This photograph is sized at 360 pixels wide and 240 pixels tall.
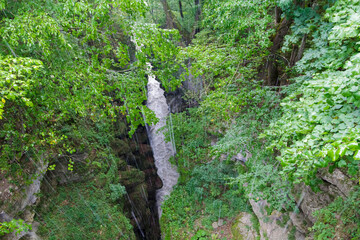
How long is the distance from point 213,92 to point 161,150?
9.79 m

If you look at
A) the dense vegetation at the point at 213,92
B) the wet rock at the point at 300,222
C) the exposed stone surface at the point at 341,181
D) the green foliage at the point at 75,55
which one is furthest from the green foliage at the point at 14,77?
the wet rock at the point at 300,222

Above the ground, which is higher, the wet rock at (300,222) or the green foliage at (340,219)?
the green foliage at (340,219)

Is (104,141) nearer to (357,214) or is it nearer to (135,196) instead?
(135,196)

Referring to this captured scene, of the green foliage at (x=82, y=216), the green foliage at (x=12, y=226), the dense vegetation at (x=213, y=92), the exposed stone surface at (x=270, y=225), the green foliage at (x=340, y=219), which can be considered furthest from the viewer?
the green foliage at (x=82, y=216)

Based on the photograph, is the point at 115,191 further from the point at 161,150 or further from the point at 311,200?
the point at 311,200

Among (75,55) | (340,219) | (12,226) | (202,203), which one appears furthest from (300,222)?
(75,55)

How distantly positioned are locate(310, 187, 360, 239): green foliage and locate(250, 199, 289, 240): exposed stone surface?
189 cm

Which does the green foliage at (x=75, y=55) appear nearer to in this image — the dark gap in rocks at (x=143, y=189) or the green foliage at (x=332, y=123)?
the green foliage at (x=332, y=123)

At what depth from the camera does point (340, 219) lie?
4086 millimetres

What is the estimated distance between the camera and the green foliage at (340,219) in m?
3.84

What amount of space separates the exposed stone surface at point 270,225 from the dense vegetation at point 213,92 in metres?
0.57

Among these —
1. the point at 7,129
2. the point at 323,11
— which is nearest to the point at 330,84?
the point at 323,11

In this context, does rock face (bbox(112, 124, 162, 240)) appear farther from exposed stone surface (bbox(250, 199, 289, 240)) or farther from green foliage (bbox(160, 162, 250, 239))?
exposed stone surface (bbox(250, 199, 289, 240))

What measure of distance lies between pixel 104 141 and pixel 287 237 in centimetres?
823
